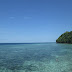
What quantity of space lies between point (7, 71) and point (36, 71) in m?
3.89

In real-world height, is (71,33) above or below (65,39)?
above

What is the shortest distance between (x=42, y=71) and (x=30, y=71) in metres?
1.60

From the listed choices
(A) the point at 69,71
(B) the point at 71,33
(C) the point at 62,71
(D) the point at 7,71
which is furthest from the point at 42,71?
(B) the point at 71,33

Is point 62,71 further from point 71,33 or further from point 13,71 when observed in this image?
point 71,33

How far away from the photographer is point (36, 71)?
12.0 m

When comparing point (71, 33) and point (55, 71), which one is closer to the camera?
point (55, 71)

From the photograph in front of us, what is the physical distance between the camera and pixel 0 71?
39.8ft

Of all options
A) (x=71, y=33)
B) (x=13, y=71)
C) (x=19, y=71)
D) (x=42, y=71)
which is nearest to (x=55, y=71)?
(x=42, y=71)

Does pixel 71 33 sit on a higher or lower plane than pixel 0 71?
higher

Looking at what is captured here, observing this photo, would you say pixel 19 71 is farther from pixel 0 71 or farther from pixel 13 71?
pixel 0 71

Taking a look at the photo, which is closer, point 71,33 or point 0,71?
point 0,71

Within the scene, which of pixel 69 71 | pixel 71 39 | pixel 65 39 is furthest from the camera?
pixel 65 39

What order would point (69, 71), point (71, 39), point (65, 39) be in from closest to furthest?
1. point (69, 71)
2. point (71, 39)
3. point (65, 39)

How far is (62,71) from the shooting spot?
11.8 meters
